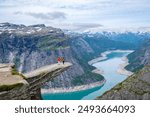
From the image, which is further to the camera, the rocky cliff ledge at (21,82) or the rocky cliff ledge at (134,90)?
the rocky cliff ledge at (134,90)

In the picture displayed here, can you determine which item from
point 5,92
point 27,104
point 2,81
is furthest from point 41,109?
point 2,81

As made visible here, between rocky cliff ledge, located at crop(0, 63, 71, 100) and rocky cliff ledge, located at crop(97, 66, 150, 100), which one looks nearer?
rocky cliff ledge, located at crop(0, 63, 71, 100)

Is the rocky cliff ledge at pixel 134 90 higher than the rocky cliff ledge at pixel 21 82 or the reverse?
the reverse

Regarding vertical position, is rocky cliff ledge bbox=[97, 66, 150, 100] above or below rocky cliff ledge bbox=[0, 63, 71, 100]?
below
